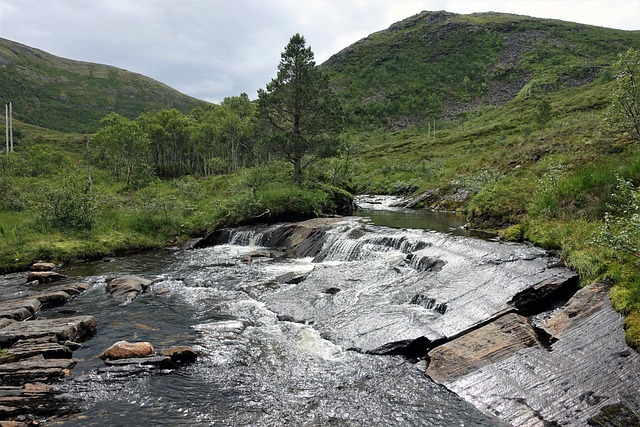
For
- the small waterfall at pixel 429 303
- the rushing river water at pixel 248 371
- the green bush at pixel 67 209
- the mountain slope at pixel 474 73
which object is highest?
the mountain slope at pixel 474 73

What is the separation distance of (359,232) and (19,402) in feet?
54.6

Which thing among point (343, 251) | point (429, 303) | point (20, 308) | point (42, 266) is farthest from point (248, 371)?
point (42, 266)

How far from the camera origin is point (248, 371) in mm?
9188

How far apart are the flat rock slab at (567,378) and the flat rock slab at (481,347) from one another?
191 mm

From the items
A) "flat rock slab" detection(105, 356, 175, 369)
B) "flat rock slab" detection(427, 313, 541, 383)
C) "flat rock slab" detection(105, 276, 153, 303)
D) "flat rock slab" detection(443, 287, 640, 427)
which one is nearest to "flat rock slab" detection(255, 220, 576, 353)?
"flat rock slab" detection(427, 313, 541, 383)

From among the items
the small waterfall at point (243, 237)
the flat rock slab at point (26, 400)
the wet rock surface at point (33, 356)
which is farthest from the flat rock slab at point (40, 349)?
the small waterfall at point (243, 237)

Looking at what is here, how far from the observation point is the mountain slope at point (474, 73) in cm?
14962

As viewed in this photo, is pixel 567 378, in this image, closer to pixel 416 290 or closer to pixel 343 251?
pixel 416 290

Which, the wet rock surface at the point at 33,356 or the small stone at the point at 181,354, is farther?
the small stone at the point at 181,354

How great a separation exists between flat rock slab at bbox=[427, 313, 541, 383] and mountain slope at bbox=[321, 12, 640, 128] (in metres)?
142

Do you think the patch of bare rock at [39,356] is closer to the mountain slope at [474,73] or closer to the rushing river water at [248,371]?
the rushing river water at [248,371]

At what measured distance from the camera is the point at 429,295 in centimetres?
1235

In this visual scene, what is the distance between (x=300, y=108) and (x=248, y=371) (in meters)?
26.3

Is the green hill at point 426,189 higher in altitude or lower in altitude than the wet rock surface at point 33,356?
higher
